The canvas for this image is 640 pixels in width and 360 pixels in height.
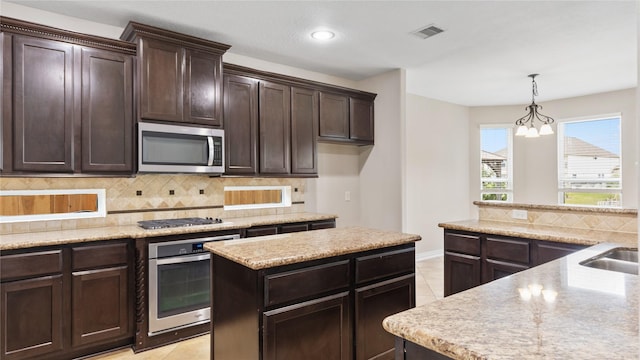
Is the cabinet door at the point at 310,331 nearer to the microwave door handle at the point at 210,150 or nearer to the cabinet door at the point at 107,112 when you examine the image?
the microwave door handle at the point at 210,150

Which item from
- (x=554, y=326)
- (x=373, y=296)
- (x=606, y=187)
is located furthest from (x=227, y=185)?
(x=606, y=187)

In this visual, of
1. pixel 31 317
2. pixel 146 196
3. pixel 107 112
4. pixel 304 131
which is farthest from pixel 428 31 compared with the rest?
pixel 31 317

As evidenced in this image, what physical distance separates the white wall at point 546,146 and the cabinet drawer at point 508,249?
3.72 metres

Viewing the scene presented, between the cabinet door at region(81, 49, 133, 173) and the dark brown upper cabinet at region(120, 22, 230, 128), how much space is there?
5.5 inches

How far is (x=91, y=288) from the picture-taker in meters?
2.62

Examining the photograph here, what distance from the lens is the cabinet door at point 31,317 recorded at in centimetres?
233

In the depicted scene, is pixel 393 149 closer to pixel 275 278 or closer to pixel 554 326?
pixel 275 278

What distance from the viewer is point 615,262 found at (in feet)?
6.33

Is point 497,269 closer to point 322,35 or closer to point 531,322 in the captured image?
point 531,322

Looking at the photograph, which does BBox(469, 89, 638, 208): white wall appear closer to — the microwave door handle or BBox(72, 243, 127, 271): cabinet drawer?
the microwave door handle

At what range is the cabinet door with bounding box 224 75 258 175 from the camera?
11.8 feet

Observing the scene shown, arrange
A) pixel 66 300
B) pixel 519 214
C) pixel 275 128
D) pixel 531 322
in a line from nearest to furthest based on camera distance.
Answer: pixel 531 322 → pixel 66 300 → pixel 519 214 → pixel 275 128

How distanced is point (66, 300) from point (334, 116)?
320 centimetres

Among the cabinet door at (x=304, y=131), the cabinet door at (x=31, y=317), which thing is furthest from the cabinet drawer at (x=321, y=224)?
the cabinet door at (x=31, y=317)
